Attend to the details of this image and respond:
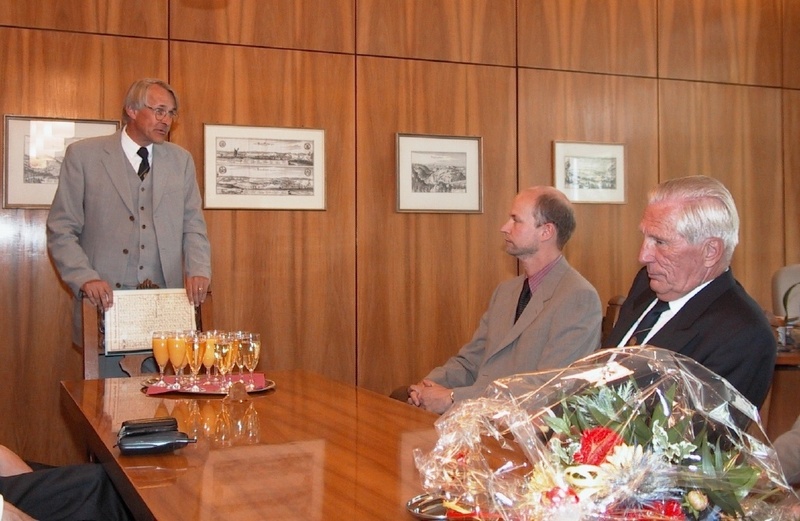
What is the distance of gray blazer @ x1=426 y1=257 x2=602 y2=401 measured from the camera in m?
3.15

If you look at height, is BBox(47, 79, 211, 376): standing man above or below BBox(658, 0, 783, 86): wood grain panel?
below

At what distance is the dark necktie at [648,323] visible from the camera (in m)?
2.45

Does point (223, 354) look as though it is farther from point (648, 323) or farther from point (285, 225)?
point (285, 225)

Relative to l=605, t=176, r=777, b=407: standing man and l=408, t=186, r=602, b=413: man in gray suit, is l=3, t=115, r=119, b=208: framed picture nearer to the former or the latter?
l=408, t=186, r=602, b=413: man in gray suit

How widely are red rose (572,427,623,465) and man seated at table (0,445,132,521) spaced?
5.76 feet

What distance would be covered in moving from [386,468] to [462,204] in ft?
15.2

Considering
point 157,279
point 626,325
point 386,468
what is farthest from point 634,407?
point 157,279

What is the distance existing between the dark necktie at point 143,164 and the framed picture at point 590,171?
3.24 meters

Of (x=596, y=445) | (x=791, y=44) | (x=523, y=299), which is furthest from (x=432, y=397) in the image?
(x=791, y=44)

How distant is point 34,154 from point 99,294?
2.10 m

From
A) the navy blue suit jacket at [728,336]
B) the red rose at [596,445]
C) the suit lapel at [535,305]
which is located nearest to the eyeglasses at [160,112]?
the suit lapel at [535,305]

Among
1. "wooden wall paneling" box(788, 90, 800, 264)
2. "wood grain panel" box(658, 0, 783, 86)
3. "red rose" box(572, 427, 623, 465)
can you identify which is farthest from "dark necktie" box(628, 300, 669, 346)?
"wooden wall paneling" box(788, 90, 800, 264)

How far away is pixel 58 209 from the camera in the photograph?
4.15 meters

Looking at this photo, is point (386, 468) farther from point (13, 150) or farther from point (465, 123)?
point (465, 123)
